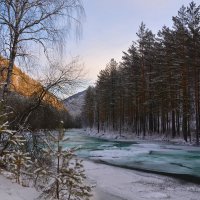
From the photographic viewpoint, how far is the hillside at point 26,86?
9.91 m

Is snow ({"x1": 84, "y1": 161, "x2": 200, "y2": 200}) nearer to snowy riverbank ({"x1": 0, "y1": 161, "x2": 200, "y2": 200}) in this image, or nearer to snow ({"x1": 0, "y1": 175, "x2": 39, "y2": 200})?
snowy riverbank ({"x1": 0, "y1": 161, "x2": 200, "y2": 200})

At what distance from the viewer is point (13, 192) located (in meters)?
6.34

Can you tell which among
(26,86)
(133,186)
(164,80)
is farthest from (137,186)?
(164,80)

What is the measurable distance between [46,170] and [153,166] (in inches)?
401

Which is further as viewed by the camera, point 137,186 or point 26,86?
point 137,186

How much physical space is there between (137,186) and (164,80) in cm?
2701

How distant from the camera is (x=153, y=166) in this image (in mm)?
16688

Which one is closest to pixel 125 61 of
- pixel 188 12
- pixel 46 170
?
pixel 188 12

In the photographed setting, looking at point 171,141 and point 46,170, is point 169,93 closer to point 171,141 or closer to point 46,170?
point 171,141

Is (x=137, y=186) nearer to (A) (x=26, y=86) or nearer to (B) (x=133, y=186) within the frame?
(B) (x=133, y=186)

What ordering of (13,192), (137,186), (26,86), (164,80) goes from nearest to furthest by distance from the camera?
1. (13,192)
2. (26,86)
3. (137,186)
4. (164,80)

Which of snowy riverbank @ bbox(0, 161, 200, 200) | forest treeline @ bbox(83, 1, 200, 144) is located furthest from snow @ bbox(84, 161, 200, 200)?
forest treeline @ bbox(83, 1, 200, 144)

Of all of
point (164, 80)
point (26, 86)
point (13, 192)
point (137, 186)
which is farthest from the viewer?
point (164, 80)

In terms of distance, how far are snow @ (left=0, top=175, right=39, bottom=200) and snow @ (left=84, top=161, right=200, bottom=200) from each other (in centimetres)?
304
